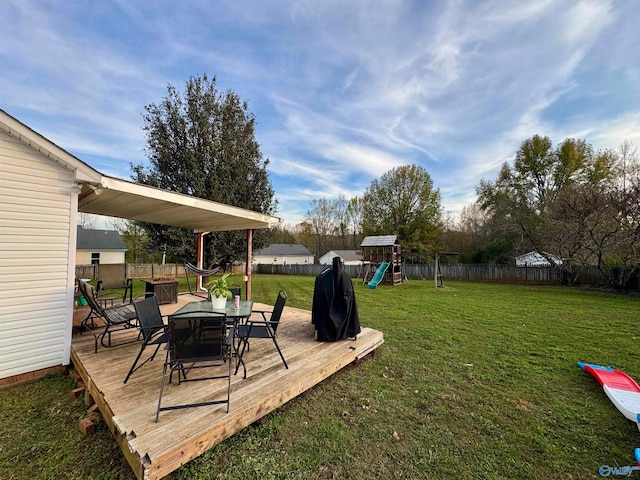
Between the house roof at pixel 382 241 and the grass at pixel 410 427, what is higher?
the house roof at pixel 382 241

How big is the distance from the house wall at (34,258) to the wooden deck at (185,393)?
42 cm

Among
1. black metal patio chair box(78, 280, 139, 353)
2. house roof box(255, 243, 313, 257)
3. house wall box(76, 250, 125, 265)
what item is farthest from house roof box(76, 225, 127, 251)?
black metal patio chair box(78, 280, 139, 353)

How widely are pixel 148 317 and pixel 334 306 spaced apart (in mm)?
2423

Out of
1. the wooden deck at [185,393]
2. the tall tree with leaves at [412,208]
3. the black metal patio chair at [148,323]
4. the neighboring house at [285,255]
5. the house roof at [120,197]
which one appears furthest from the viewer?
the neighboring house at [285,255]

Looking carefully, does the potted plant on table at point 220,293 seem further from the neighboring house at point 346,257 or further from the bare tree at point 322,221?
the bare tree at point 322,221

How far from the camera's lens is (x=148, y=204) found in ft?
16.2

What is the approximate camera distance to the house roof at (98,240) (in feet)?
69.0

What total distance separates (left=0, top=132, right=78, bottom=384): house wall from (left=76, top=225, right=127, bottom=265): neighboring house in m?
22.7

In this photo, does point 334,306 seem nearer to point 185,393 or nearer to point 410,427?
point 410,427

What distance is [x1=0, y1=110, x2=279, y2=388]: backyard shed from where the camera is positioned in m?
3.14

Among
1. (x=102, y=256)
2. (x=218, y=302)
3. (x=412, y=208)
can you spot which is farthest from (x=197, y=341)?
(x=102, y=256)

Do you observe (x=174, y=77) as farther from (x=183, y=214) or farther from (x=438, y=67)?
(x=438, y=67)

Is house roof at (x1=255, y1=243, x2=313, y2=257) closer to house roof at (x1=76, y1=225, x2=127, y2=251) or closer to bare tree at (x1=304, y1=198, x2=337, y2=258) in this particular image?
bare tree at (x1=304, y1=198, x2=337, y2=258)

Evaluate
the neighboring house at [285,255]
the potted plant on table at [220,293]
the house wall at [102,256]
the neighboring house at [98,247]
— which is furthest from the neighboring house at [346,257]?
the potted plant on table at [220,293]
